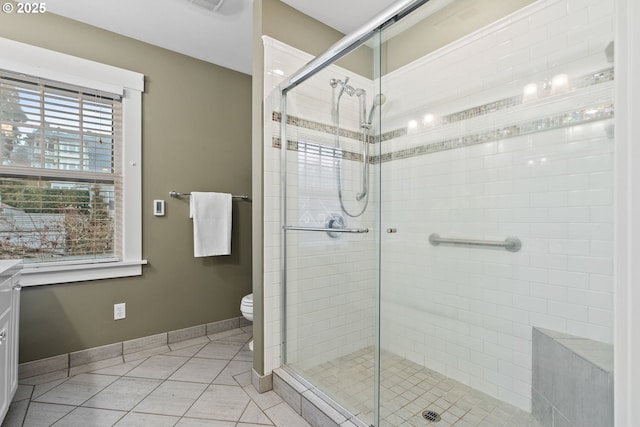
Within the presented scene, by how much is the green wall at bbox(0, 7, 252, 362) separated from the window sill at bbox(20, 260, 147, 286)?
0.05 meters

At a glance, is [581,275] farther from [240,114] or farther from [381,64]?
[240,114]

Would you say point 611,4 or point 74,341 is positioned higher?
point 611,4

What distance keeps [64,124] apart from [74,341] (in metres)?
1.46

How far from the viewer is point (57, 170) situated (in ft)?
6.90

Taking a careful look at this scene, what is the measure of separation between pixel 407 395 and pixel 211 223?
185 centimetres

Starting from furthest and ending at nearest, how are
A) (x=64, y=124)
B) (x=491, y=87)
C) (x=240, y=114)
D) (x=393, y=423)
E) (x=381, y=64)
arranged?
(x=240, y=114), (x=64, y=124), (x=491, y=87), (x=381, y=64), (x=393, y=423)

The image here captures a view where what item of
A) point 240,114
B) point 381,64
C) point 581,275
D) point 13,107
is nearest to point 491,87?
point 381,64

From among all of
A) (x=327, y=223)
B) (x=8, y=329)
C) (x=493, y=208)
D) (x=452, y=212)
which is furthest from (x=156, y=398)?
(x=493, y=208)

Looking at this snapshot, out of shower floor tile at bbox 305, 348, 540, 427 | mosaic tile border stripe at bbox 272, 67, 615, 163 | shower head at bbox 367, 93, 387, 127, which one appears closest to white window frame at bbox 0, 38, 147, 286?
mosaic tile border stripe at bbox 272, 67, 615, 163

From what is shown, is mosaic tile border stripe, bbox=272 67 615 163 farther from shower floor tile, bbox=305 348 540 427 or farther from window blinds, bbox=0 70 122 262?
window blinds, bbox=0 70 122 262

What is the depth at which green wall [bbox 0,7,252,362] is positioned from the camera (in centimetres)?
207

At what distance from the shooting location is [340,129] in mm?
1902

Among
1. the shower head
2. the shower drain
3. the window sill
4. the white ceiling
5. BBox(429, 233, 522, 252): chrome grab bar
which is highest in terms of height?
the white ceiling

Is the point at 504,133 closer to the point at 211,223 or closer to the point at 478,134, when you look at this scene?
the point at 478,134
